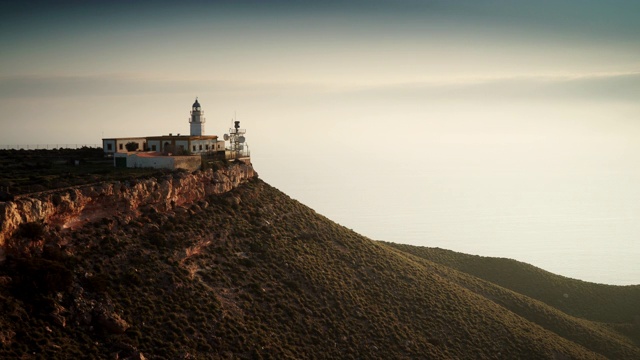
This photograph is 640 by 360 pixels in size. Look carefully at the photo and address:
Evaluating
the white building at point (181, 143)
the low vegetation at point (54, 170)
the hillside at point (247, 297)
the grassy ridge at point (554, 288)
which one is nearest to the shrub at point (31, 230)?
the hillside at point (247, 297)

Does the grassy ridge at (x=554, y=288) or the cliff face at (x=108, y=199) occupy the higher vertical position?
the cliff face at (x=108, y=199)

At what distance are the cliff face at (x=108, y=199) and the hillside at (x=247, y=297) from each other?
1.68 feet

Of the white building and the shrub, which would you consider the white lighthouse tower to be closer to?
the white building

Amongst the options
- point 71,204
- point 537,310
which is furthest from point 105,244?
point 537,310

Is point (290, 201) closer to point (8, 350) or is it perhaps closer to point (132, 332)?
point (132, 332)

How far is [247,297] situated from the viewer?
40.2 meters

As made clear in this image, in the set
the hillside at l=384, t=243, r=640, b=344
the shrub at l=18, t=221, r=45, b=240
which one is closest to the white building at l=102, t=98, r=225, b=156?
the shrub at l=18, t=221, r=45, b=240

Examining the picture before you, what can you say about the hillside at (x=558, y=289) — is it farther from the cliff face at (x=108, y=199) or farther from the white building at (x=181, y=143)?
the cliff face at (x=108, y=199)

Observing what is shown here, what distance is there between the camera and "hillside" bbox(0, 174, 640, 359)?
98.7 feet

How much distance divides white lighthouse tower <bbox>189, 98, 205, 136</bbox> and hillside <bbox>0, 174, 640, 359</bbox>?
30.4ft

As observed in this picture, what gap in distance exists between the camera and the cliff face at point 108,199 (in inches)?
1224

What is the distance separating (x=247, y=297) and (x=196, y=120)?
25390mm

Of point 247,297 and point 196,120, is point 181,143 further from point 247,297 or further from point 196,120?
point 247,297

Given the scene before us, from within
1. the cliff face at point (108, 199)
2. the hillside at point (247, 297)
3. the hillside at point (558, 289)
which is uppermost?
the cliff face at point (108, 199)
